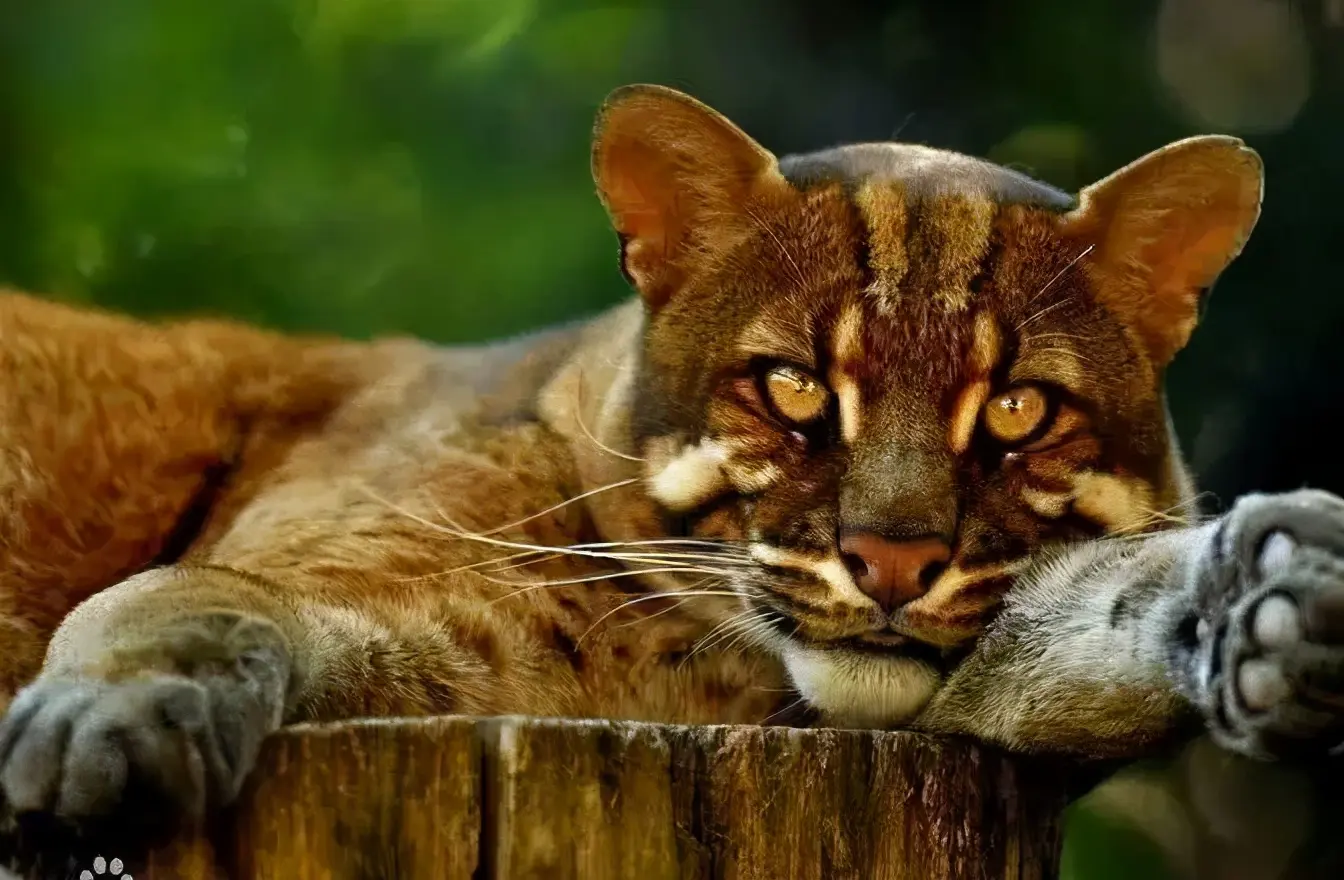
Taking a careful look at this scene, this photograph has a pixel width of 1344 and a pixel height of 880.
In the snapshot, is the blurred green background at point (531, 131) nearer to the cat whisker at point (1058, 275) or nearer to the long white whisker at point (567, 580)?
the cat whisker at point (1058, 275)

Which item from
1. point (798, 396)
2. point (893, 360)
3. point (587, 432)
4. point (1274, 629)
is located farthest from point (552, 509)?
point (1274, 629)

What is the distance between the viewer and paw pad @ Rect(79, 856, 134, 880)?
1109 millimetres

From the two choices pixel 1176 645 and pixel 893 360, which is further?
pixel 893 360

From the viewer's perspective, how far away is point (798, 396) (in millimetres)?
1572

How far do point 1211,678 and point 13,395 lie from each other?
1.74 metres

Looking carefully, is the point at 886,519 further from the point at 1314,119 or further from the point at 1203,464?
the point at 1314,119

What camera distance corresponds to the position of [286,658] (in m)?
1.37

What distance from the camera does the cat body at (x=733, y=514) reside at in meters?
1.23

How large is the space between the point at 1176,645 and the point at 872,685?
0.34 m

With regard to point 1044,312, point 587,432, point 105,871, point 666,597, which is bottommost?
point 105,871

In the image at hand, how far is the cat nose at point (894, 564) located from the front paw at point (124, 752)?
591 mm

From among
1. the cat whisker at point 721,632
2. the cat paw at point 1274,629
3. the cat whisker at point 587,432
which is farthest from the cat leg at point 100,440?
the cat paw at point 1274,629

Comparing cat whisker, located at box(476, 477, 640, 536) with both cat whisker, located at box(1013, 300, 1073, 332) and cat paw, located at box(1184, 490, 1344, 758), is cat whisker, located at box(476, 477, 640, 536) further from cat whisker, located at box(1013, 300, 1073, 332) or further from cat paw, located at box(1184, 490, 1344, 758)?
cat paw, located at box(1184, 490, 1344, 758)

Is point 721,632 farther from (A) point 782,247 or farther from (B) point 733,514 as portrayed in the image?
(A) point 782,247
